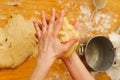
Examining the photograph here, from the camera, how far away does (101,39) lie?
4.95 feet

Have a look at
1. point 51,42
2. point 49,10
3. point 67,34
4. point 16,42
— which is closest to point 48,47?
point 51,42

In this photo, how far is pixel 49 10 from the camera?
1.40 metres

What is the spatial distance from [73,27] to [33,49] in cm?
25

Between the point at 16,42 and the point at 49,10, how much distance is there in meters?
0.28

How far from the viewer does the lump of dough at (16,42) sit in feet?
3.99

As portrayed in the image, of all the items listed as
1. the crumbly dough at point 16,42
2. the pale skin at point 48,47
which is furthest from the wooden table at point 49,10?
the pale skin at point 48,47

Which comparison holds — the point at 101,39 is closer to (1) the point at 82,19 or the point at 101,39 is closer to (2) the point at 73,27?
(1) the point at 82,19

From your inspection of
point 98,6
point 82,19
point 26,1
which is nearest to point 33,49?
point 26,1

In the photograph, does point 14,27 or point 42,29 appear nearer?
point 42,29

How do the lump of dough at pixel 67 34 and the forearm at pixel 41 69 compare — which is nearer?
the forearm at pixel 41 69

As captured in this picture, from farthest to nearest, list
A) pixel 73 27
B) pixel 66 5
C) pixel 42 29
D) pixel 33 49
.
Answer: pixel 66 5, pixel 33 49, pixel 73 27, pixel 42 29

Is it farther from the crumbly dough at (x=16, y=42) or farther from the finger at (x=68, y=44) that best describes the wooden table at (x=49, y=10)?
the finger at (x=68, y=44)

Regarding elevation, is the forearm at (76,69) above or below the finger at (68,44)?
below

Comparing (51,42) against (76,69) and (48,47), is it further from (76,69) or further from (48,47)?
(76,69)
